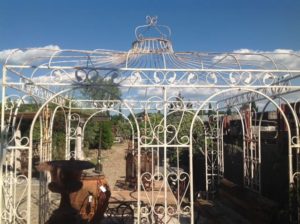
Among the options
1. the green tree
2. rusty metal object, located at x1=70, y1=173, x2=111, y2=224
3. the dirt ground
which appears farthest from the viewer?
the green tree

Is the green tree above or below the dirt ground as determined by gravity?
above

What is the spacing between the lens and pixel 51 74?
5.09m

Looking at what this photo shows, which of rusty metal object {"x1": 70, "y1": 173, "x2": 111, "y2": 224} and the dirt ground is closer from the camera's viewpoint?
rusty metal object {"x1": 70, "y1": 173, "x2": 111, "y2": 224}

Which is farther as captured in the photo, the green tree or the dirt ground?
the green tree

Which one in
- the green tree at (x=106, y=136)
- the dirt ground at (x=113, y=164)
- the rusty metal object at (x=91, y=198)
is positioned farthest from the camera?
the green tree at (x=106, y=136)

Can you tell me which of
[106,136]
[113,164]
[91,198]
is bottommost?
[113,164]

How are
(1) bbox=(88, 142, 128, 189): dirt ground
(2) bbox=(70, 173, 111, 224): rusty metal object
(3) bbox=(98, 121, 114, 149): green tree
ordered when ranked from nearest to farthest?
1. (2) bbox=(70, 173, 111, 224): rusty metal object
2. (1) bbox=(88, 142, 128, 189): dirt ground
3. (3) bbox=(98, 121, 114, 149): green tree

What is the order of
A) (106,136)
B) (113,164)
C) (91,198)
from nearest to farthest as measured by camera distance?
(91,198) → (113,164) → (106,136)

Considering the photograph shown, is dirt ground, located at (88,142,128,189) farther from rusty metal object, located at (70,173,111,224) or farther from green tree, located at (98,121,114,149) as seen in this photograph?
rusty metal object, located at (70,173,111,224)

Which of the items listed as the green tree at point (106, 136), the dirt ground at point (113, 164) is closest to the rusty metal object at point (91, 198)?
the dirt ground at point (113, 164)

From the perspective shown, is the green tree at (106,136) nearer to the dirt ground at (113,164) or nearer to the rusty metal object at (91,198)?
the dirt ground at (113,164)

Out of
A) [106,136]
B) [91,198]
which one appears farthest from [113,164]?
[91,198]

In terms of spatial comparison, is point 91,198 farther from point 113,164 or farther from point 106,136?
point 106,136

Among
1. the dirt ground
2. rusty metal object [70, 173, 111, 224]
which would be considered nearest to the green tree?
the dirt ground
